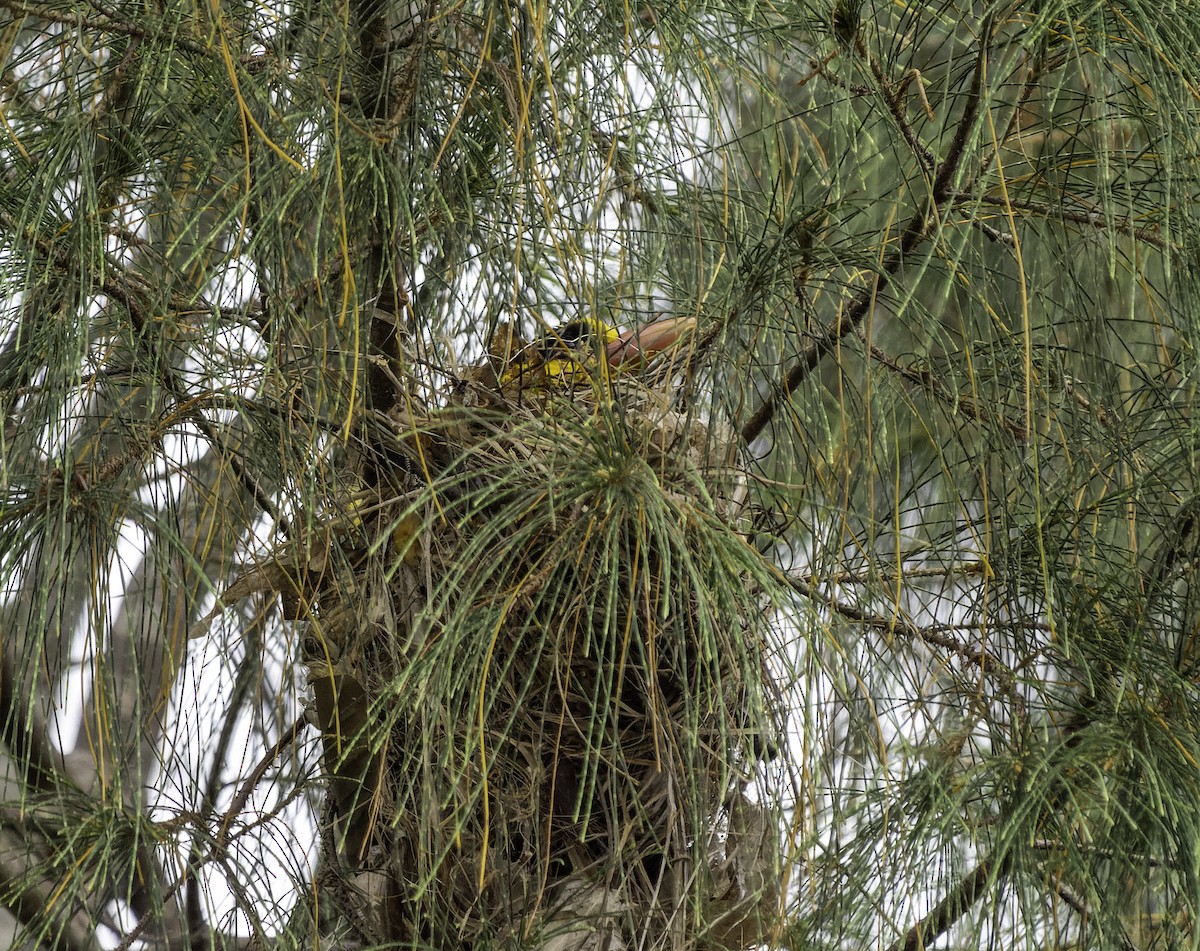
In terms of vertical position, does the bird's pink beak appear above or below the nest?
above

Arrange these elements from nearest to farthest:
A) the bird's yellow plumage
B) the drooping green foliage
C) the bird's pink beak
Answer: the drooping green foliage
the bird's yellow plumage
the bird's pink beak

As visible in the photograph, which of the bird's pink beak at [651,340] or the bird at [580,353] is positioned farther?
the bird's pink beak at [651,340]

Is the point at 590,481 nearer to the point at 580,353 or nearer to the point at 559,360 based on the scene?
the point at 580,353

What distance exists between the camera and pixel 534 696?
1.30 m

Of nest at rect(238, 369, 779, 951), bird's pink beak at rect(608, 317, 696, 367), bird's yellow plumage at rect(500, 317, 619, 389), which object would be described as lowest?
nest at rect(238, 369, 779, 951)

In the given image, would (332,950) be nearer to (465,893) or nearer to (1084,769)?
(465,893)

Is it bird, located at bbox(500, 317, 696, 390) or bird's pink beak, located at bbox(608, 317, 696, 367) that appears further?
bird's pink beak, located at bbox(608, 317, 696, 367)

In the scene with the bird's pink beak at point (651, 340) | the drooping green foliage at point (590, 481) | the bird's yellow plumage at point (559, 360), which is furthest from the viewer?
the bird's pink beak at point (651, 340)

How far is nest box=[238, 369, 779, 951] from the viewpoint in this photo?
1155 mm

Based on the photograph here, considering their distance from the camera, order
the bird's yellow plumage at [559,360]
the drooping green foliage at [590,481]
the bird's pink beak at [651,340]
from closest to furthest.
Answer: the drooping green foliage at [590,481]
the bird's yellow plumage at [559,360]
the bird's pink beak at [651,340]

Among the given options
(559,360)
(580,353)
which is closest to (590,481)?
(580,353)

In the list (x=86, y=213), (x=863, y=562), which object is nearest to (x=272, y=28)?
(x=86, y=213)

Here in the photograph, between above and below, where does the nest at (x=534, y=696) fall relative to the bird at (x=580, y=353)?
below

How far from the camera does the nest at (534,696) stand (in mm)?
1155
